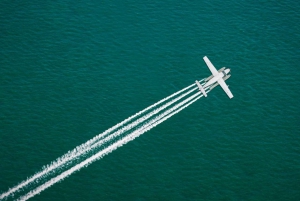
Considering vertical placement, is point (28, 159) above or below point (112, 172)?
above

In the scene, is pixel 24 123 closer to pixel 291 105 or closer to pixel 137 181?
pixel 137 181

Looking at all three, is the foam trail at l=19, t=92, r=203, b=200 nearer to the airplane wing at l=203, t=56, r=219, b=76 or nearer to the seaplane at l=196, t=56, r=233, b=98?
the seaplane at l=196, t=56, r=233, b=98

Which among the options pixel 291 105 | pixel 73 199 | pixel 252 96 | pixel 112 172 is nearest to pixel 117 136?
pixel 112 172

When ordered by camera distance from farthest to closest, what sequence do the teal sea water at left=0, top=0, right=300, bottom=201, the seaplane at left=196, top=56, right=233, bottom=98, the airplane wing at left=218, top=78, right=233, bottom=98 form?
the seaplane at left=196, top=56, right=233, bottom=98 → the airplane wing at left=218, top=78, right=233, bottom=98 → the teal sea water at left=0, top=0, right=300, bottom=201

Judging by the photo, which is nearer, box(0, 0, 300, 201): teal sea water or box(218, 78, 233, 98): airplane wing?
box(0, 0, 300, 201): teal sea water

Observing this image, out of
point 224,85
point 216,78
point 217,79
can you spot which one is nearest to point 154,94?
point 216,78

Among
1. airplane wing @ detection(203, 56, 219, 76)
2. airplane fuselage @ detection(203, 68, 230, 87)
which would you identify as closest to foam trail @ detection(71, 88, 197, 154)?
airplane fuselage @ detection(203, 68, 230, 87)

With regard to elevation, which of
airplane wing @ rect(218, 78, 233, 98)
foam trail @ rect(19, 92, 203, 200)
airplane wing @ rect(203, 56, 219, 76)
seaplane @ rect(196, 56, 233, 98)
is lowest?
foam trail @ rect(19, 92, 203, 200)

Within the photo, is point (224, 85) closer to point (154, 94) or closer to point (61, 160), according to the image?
point (154, 94)
